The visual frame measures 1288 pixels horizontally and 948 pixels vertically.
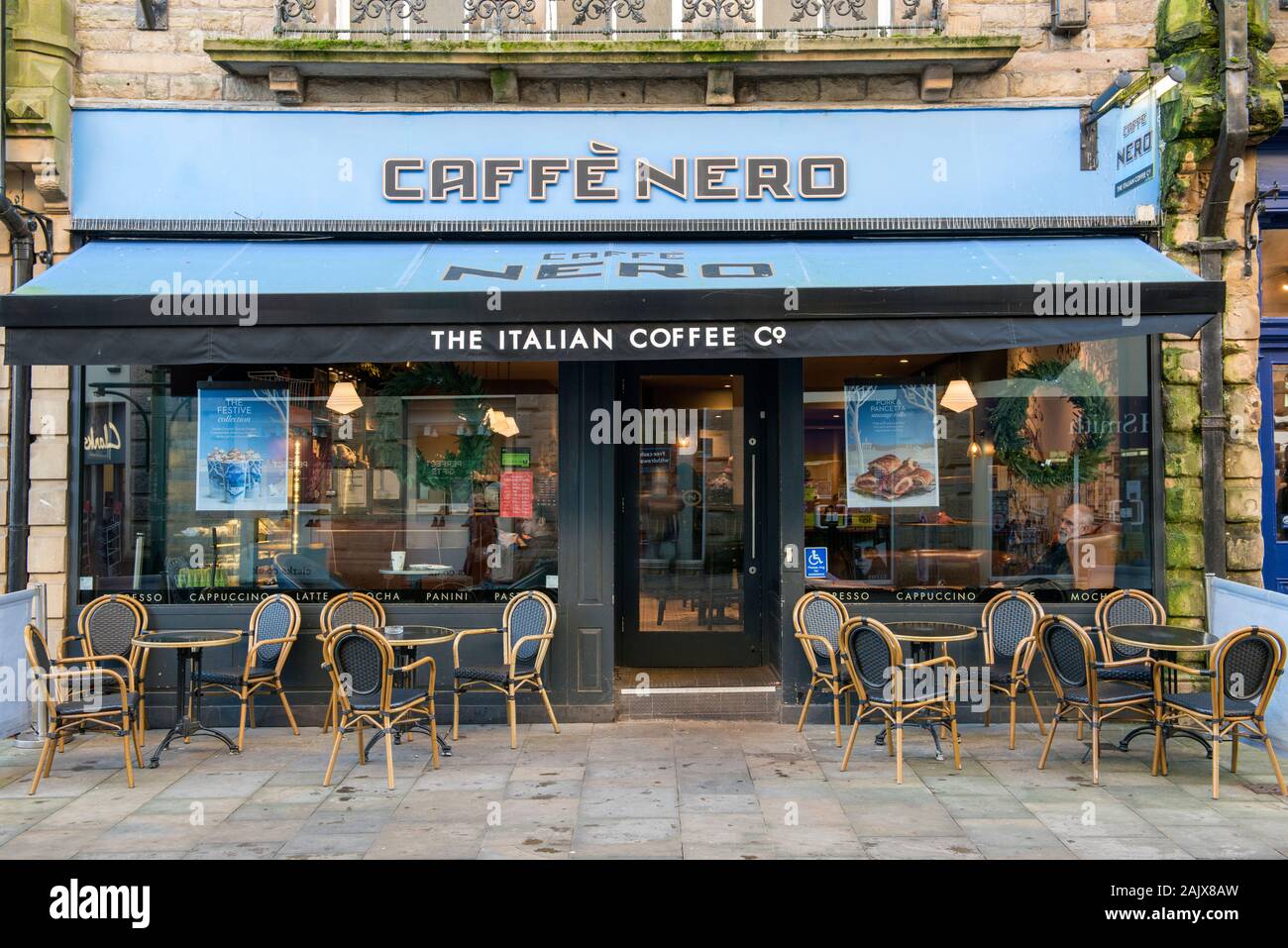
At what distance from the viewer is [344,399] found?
327 inches

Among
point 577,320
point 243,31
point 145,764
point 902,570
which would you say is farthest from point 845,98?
point 145,764

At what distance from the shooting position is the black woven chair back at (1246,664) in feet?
19.8

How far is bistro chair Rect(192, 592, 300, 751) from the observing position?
7.44 metres

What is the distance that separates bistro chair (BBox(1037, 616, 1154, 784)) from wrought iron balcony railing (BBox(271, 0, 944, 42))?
4899 millimetres

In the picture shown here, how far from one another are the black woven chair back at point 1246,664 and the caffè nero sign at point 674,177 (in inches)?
170

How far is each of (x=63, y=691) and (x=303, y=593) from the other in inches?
70.1

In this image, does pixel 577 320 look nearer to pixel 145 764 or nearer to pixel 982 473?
pixel 982 473

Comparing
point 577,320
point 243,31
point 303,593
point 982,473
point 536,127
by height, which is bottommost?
point 303,593

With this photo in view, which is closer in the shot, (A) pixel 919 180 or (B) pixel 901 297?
(B) pixel 901 297

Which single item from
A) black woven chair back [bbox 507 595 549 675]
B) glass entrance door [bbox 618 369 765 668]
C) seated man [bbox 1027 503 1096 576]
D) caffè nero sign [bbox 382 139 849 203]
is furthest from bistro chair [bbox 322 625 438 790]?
seated man [bbox 1027 503 1096 576]

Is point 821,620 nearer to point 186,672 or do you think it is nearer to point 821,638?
point 821,638

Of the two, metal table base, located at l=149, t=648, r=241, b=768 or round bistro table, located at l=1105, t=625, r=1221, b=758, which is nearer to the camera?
round bistro table, located at l=1105, t=625, r=1221, b=758

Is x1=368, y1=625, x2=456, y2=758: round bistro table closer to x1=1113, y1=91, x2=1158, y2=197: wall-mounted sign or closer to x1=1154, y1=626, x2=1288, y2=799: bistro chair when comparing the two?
x1=1154, y1=626, x2=1288, y2=799: bistro chair

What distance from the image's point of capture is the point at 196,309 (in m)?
6.89
